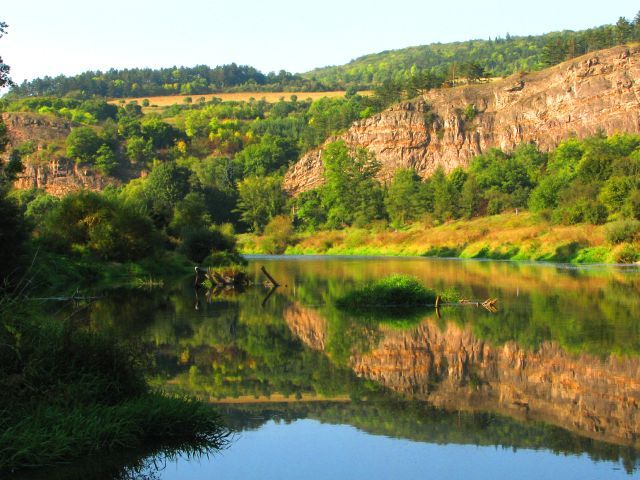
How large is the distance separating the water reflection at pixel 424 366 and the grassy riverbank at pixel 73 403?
177cm

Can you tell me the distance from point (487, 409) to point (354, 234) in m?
96.6

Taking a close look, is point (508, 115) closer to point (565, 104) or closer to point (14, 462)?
point (565, 104)

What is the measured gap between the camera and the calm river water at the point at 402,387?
1091 cm

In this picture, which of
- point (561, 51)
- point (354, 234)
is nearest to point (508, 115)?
point (561, 51)

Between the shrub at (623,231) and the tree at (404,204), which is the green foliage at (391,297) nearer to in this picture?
the shrub at (623,231)

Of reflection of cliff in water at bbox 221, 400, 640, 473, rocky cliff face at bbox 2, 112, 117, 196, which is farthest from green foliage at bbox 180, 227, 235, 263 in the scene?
rocky cliff face at bbox 2, 112, 117, 196

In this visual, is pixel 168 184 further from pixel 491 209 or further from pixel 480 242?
pixel 480 242

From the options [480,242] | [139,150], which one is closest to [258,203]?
[139,150]

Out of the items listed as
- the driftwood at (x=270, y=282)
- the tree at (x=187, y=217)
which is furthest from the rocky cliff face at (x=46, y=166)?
the driftwood at (x=270, y=282)

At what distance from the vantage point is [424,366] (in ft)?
59.9

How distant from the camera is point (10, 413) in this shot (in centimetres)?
1040

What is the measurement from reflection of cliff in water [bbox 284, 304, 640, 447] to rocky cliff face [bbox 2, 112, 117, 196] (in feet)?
482

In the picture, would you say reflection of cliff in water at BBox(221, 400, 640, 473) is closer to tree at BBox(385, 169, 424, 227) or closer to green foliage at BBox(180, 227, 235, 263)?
green foliage at BBox(180, 227, 235, 263)

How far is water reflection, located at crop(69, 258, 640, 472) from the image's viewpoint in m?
12.9
